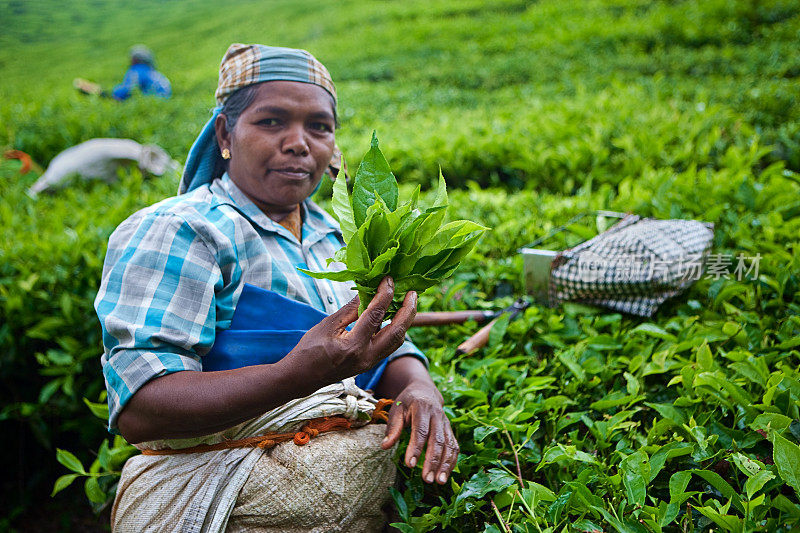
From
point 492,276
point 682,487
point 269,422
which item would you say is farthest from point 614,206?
point 269,422

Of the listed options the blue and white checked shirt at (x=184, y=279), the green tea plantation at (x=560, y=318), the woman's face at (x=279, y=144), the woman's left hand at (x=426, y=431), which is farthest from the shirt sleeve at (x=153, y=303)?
the green tea plantation at (x=560, y=318)

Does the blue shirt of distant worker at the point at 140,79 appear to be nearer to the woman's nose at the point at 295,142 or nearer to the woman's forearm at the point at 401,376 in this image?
the woman's nose at the point at 295,142

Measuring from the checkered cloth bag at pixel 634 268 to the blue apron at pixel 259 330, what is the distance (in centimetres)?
126

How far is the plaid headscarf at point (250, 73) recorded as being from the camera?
179cm

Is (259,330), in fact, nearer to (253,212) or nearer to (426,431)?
(253,212)

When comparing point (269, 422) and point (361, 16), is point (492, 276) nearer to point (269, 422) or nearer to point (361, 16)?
point (269, 422)

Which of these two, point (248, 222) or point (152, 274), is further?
point (248, 222)

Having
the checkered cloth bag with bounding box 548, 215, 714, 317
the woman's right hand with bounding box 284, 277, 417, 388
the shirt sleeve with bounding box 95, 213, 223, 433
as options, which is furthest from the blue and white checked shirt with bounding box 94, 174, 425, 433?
the checkered cloth bag with bounding box 548, 215, 714, 317

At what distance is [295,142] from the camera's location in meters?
1.79

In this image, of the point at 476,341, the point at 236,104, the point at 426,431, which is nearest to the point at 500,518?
the point at 426,431

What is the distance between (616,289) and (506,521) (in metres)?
1.24

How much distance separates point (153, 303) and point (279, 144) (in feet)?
2.08

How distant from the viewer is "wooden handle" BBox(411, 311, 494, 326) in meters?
2.49

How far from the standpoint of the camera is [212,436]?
159 cm
